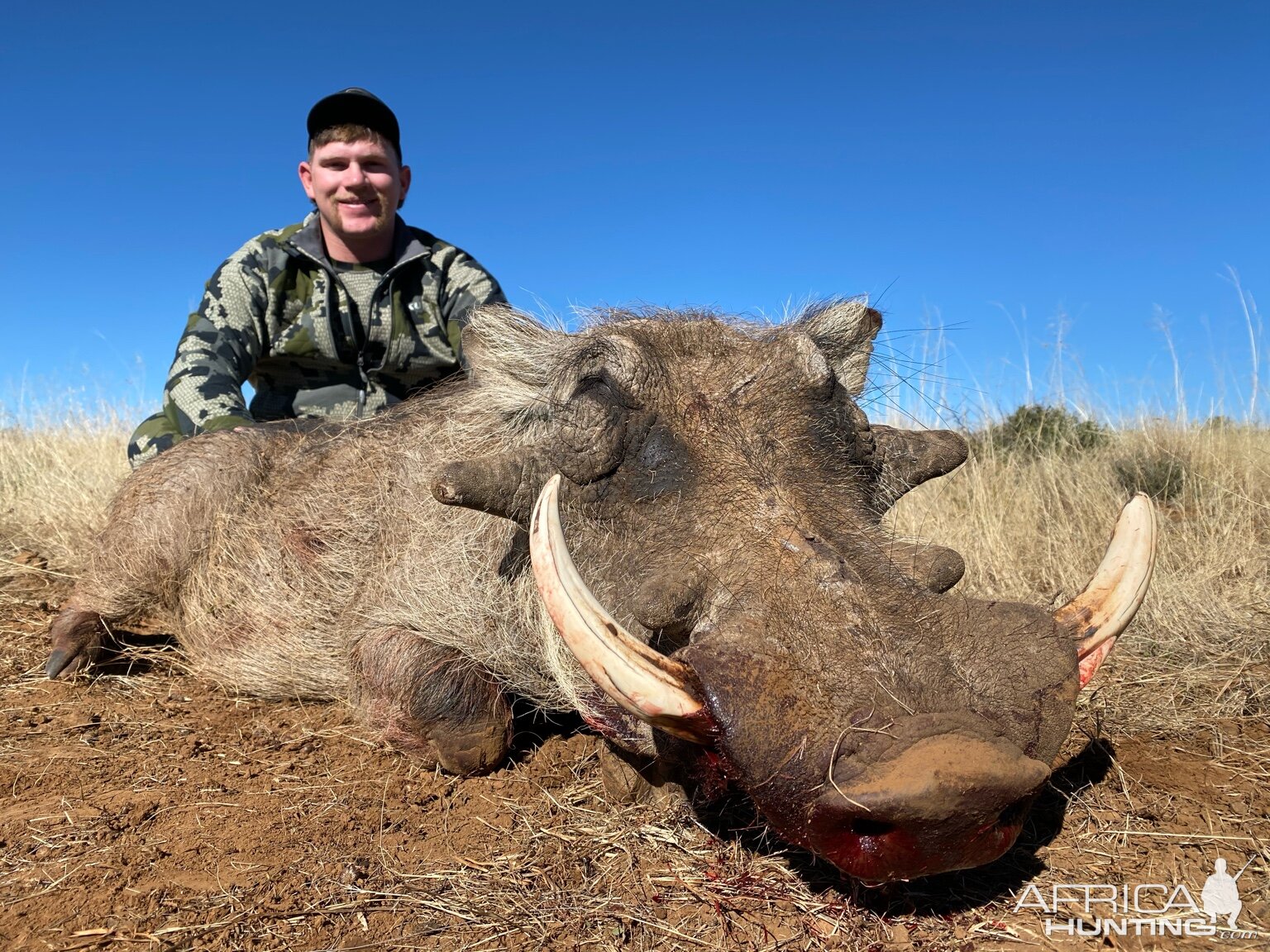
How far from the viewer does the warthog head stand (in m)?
1.43

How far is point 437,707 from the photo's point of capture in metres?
2.57

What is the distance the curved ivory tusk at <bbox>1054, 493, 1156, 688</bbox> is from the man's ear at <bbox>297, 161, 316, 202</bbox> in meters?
4.83

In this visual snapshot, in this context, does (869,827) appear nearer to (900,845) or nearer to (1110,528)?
(900,845)

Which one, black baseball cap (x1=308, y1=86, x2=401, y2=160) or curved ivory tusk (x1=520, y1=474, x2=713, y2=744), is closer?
curved ivory tusk (x1=520, y1=474, x2=713, y2=744)

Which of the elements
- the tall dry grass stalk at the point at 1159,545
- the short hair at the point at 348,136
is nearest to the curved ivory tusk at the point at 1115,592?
the tall dry grass stalk at the point at 1159,545

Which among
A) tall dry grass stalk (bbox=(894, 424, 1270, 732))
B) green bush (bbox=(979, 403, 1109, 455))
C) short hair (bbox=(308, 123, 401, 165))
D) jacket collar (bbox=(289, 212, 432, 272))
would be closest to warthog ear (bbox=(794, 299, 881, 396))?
tall dry grass stalk (bbox=(894, 424, 1270, 732))

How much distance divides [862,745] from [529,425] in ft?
4.77

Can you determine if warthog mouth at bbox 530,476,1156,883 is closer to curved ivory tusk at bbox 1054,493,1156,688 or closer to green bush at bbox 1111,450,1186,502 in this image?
curved ivory tusk at bbox 1054,493,1156,688

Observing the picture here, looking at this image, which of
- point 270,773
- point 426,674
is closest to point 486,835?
point 426,674

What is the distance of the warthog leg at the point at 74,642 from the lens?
3566 mm

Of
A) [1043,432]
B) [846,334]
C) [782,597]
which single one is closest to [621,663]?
[782,597]

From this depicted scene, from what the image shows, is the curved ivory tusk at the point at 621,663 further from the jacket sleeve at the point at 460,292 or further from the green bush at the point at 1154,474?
the green bush at the point at 1154,474

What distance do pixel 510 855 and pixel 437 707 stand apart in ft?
1.92

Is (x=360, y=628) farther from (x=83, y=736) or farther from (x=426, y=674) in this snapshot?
(x=83, y=736)
